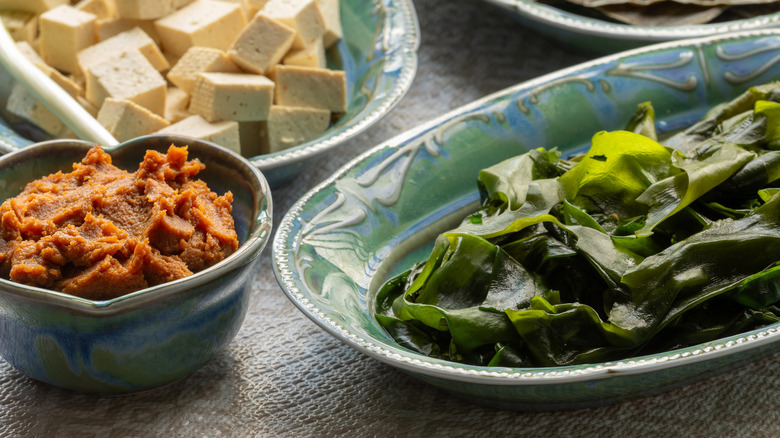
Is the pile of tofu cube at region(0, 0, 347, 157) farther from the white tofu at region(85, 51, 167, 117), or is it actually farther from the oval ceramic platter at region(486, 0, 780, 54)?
the oval ceramic platter at region(486, 0, 780, 54)

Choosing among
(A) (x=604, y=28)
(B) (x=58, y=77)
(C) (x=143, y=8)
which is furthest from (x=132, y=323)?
(A) (x=604, y=28)

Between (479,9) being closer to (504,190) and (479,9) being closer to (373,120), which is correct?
(373,120)

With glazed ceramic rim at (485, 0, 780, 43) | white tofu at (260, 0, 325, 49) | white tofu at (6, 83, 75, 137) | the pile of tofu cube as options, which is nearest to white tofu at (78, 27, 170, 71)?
the pile of tofu cube

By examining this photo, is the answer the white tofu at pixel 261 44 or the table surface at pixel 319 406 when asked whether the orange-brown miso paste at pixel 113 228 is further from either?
the white tofu at pixel 261 44

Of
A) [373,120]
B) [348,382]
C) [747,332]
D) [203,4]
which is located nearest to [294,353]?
[348,382]

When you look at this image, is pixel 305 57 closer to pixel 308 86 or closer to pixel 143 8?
pixel 308 86

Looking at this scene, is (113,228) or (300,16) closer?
(113,228)
